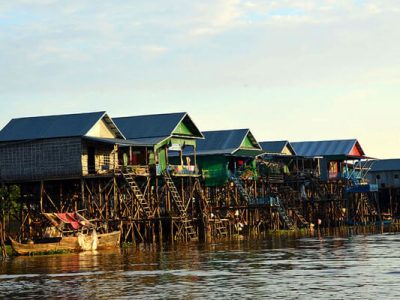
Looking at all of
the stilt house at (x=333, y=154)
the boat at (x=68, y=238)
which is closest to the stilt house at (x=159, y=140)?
the boat at (x=68, y=238)

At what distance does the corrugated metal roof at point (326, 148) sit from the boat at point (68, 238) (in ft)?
142

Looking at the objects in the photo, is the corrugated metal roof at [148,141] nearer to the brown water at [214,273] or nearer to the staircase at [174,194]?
the staircase at [174,194]

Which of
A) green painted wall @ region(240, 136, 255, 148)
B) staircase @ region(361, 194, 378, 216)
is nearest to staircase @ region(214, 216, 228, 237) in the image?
green painted wall @ region(240, 136, 255, 148)

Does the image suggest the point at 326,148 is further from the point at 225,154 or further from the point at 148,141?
the point at 148,141

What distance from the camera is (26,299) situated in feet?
103

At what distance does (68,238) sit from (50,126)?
38.0ft

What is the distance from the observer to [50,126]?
6519 cm

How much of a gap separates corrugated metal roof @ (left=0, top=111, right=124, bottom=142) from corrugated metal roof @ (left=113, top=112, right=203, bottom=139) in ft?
19.9

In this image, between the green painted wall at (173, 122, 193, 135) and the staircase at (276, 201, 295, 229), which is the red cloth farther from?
the staircase at (276, 201, 295, 229)

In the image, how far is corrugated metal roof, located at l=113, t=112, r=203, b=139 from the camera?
71.9 m

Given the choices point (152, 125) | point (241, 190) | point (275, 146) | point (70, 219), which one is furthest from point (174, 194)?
point (275, 146)

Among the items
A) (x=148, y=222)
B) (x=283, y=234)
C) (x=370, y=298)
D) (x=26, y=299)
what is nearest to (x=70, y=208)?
(x=148, y=222)

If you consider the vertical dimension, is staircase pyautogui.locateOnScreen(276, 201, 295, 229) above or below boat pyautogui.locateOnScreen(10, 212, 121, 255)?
above

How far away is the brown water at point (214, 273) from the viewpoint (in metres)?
31.3
